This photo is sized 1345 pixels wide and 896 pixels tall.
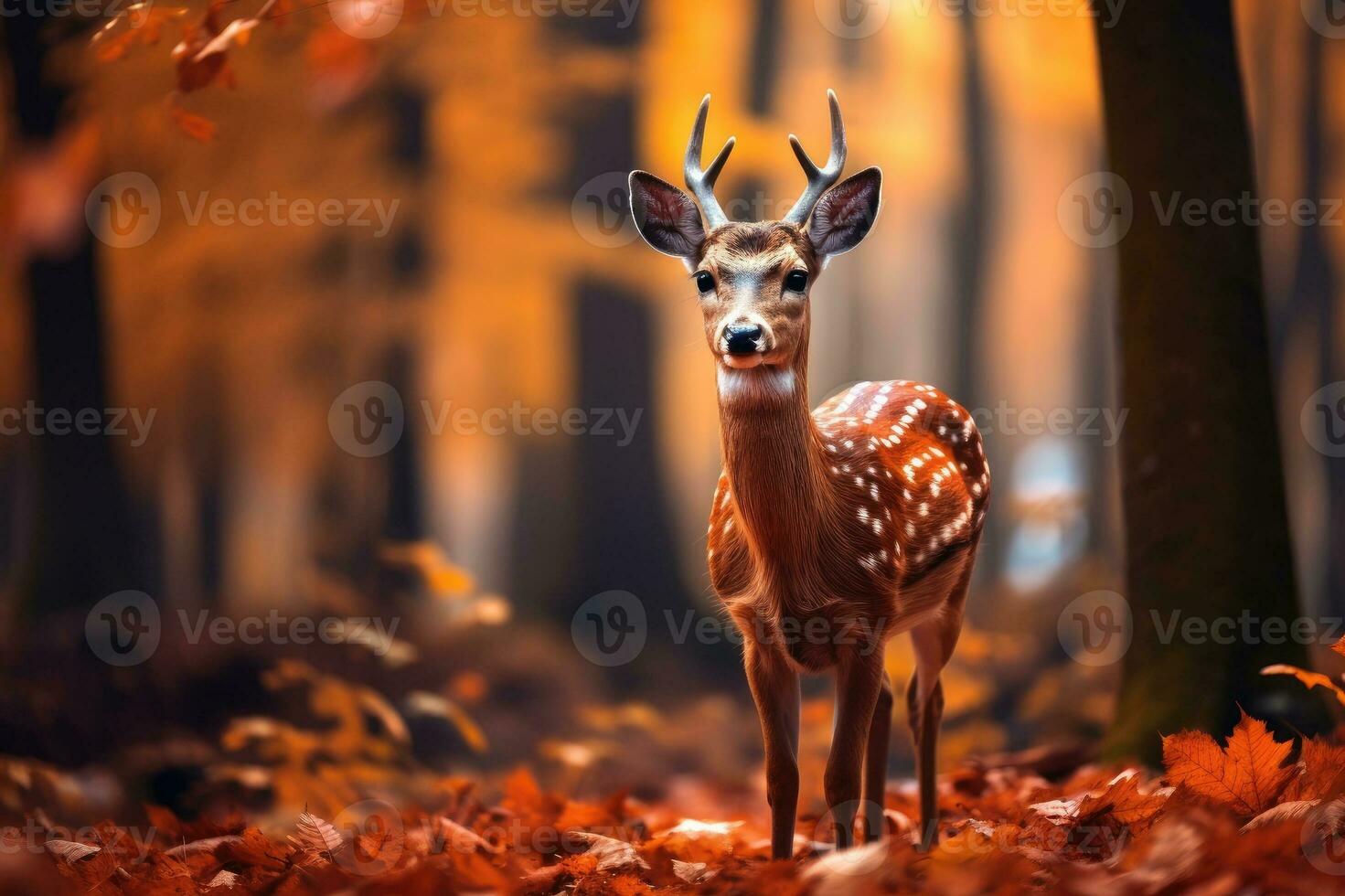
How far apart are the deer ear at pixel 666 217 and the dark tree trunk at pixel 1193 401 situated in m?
1.76

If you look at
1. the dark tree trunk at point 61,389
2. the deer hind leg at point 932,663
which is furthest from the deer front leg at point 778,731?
the dark tree trunk at point 61,389

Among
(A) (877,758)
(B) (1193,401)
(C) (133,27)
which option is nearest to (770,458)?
(A) (877,758)

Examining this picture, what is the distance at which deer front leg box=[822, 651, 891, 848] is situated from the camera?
3328mm

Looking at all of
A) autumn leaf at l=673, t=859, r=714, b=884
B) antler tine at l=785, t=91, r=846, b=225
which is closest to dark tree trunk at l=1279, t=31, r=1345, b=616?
antler tine at l=785, t=91, r=846, b=225

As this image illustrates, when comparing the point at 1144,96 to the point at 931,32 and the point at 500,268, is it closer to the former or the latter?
the point at 931,32

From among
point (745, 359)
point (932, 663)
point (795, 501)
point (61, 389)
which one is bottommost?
point (932, 663)

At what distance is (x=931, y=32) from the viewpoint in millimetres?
7496

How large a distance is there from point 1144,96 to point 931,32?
3477 millimetres

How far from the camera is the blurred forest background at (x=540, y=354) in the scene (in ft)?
21.8

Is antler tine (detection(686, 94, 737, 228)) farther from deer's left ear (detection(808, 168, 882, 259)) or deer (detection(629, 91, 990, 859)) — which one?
deer's left ear (detection(808, 168, 882, 259))

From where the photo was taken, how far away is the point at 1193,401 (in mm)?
4199

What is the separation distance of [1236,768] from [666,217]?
7.25 feet

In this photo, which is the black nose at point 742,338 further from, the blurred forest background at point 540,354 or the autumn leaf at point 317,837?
the blurred forest background at point 540,354

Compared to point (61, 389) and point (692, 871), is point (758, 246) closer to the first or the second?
point (692, 871)
